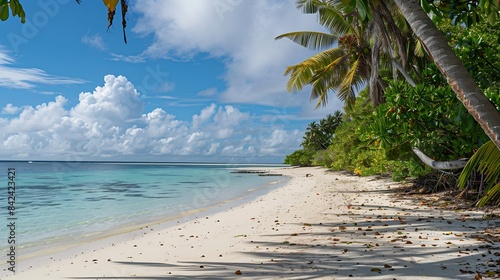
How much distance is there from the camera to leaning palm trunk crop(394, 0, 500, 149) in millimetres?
3287

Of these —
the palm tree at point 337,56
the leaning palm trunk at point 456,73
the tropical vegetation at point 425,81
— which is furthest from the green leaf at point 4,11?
the palm tree at point 337,56

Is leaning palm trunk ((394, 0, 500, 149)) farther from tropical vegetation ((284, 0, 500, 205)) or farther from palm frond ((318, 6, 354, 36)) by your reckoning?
palm frond ((318, 6, 354, 36))

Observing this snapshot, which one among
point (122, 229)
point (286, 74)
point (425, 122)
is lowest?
point (122, 229)

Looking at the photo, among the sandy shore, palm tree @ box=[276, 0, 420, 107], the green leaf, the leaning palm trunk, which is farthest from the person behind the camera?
palm tree @ box=[276, 0, 420, 107]

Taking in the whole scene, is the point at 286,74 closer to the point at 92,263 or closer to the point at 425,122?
the point at 425,122

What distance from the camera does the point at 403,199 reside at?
47.8 feet

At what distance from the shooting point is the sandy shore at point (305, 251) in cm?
558

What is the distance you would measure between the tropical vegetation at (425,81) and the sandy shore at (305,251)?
1201 millimetres

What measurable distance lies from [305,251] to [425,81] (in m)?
5.21

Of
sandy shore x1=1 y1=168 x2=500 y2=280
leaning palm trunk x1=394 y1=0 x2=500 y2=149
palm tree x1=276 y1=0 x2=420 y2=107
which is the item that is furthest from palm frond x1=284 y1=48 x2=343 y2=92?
leaning palm trunk x1=394 y1=0 x2=500 y2=149

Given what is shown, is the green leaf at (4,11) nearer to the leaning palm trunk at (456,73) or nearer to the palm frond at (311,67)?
the leaning palm trunk at (456,73)

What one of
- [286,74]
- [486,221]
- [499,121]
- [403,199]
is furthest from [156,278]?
[286,74]

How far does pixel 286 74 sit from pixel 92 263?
1390 cm

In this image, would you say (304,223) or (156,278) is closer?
(156,278)
